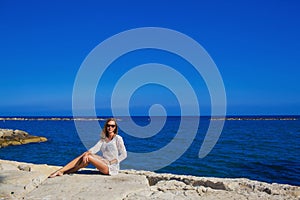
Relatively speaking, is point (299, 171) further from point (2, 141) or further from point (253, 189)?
point (2, 141)

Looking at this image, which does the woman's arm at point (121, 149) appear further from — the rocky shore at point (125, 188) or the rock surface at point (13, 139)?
the rock surface at point (13, 139)

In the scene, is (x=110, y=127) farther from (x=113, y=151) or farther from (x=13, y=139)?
(x=13, y=139)

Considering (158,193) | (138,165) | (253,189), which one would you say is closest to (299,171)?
(138,165)

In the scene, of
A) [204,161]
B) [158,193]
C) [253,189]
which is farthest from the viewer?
[204,161]

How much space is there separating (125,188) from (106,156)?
4.11 ft

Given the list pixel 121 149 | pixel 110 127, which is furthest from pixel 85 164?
pixel 110 127

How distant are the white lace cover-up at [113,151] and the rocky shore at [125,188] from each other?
0.71 ft

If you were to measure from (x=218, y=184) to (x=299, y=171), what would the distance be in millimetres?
10518

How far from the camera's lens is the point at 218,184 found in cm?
521

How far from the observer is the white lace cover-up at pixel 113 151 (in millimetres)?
5840

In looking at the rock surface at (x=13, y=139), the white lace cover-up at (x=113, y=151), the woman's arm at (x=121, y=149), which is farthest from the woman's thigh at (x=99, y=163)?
the rock surface at (x=13, y=139)

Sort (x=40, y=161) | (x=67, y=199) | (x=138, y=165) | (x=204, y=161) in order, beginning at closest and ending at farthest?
(x=67, y=199)
(x=138, y=165)
(x=204, y=161)
(x=40, y=161)

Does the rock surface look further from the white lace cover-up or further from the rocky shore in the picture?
the rocky shore

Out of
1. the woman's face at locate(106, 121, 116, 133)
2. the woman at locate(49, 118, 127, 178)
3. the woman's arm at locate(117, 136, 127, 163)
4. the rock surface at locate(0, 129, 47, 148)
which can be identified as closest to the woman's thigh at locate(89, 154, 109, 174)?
the woman at locate(49, 118, 127, 178)
